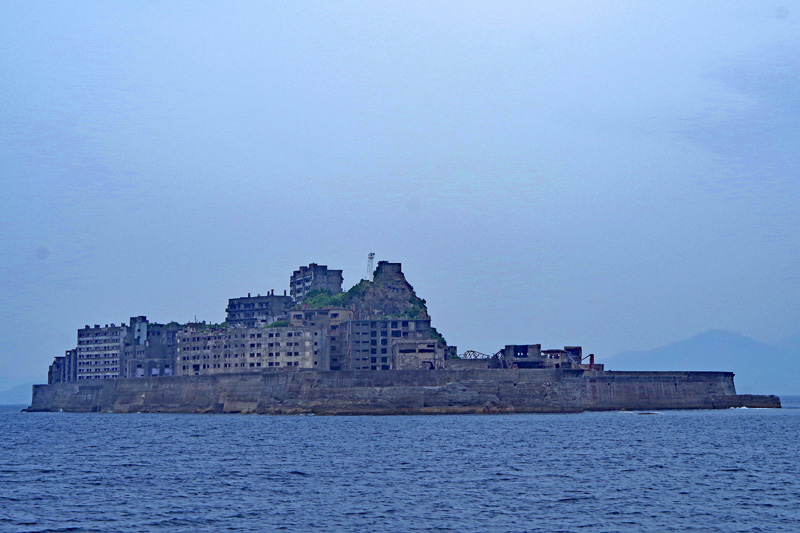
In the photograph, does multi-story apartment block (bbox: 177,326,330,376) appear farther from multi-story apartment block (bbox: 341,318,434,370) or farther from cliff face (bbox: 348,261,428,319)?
cliff face (bbox: 348,261,428,319)

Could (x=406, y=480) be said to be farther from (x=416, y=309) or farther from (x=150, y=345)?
(x=150, y=345)

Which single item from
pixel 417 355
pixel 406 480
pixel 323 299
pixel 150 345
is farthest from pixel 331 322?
pixel 406 480

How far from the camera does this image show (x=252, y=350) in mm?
164750

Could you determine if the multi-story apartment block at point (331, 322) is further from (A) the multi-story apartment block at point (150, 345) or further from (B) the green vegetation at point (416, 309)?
(A) the multi-story apartment block at point (150, 345)

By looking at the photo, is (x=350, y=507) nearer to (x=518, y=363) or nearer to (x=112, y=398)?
(x=518, y=363)

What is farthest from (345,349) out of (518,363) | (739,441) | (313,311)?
(739,441)

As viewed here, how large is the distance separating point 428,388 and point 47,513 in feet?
286

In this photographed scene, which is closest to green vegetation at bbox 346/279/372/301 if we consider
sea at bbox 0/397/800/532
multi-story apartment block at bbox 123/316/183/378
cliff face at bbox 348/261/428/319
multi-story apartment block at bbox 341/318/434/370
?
cliff face at bbox 348/261/428/319

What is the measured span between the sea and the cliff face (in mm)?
81328

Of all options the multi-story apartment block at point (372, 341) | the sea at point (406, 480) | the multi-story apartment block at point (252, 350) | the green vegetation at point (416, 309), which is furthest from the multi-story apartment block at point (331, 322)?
the sea at point (406, 480)

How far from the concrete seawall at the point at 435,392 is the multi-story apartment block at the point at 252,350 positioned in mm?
12480

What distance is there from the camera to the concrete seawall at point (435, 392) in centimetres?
12988

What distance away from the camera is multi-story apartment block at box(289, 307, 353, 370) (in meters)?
165

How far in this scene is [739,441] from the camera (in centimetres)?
8694
